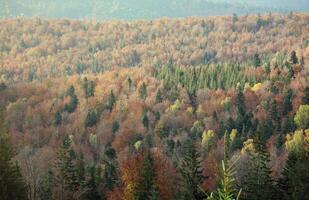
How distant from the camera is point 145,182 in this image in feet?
254

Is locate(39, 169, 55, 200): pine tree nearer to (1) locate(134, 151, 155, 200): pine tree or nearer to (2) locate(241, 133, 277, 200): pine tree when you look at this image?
(1) locate(134, 151, 155, 200): pine tree

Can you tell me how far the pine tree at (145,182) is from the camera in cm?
7575

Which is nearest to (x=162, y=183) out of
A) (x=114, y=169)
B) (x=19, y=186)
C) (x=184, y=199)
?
(x=184, y=199)

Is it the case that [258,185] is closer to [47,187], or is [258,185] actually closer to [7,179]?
[7,179]

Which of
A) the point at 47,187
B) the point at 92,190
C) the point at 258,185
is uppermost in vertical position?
the point at 258,185

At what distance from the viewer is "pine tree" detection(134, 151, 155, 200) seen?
7575cm

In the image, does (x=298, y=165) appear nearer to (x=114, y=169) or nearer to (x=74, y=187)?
(x=74, y=187)

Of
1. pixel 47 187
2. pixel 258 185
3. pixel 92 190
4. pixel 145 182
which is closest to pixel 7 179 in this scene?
pixel 145 182

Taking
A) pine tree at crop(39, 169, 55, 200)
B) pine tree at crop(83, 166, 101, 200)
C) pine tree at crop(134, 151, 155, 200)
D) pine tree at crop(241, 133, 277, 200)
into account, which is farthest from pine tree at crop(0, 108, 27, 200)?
pine tree at crop(83, 166, 101, 200)

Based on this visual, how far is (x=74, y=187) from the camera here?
293 feet

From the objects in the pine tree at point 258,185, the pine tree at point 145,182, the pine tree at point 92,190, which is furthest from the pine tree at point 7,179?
the pine tree at point 92,190

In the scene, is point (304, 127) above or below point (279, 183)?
below

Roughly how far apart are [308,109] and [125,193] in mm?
120532

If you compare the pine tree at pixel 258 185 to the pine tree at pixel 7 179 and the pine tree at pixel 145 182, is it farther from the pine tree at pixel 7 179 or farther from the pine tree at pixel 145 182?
A: the pine tree at pixel 7 179
